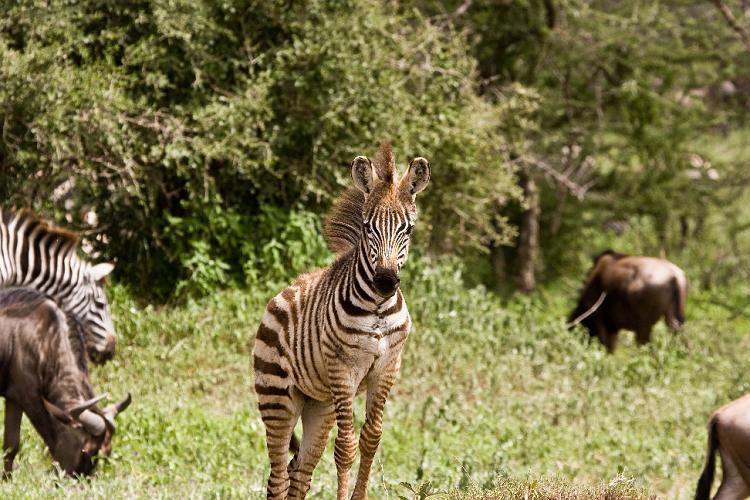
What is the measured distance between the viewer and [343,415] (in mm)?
6109

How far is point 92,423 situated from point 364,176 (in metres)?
4.34

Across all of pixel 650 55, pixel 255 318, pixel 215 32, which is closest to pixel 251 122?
pixel 215 32

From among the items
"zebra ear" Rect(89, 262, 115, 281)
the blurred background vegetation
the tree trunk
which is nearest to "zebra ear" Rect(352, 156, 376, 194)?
"zebra ear" Rect(89, 262, 115, 281)

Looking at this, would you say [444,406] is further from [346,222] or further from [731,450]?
[346,222]

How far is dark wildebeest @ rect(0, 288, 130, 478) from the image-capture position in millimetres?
9641

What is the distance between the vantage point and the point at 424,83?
49.9 feet

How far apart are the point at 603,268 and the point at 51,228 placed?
8751mm

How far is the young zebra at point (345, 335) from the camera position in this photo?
608 centimetres

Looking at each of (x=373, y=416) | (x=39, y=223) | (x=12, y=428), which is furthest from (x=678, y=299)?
(x=373, y=416)

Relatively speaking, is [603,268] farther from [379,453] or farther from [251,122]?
[379,453]

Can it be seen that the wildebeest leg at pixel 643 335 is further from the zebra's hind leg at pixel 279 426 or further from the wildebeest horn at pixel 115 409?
the zebra's hind leg at pixel 279 426

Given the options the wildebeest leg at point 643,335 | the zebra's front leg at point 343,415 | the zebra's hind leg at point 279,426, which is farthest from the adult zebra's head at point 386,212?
the wildebeest leg at point 643,335

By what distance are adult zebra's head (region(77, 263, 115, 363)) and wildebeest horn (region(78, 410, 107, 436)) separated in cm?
182

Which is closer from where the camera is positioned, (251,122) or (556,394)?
(556,394)
